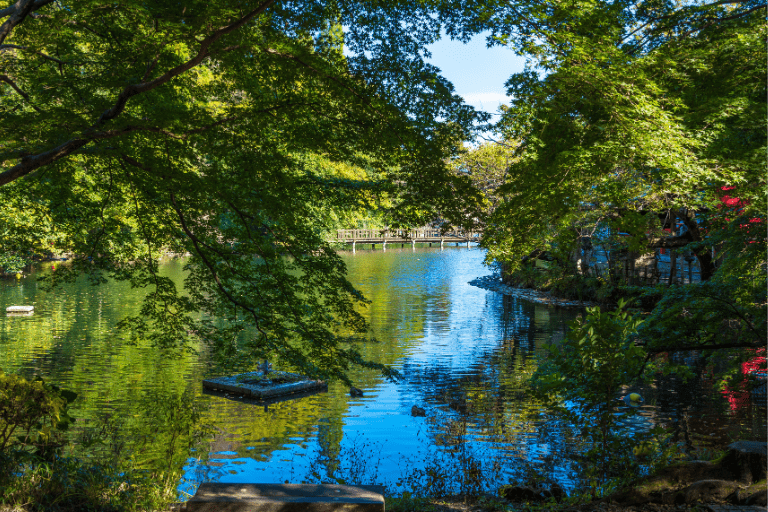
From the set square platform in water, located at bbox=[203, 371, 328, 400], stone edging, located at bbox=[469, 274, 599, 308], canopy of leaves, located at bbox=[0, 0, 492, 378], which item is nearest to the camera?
canopy of leaves, located at bbox=[0, 0, 492, 378]

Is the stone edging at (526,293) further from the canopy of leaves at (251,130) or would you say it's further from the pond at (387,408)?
the canopy of leaves at (251,130)

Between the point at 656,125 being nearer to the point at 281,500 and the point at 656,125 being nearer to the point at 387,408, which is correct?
the point at 281,500

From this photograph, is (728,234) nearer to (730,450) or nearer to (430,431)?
(730,450)

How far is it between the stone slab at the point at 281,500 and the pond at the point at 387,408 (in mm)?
3759

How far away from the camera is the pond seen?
1012cm

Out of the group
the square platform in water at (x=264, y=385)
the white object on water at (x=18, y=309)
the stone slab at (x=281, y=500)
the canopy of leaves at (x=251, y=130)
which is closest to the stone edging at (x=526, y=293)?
the square platform in water at (x=264, y=385)

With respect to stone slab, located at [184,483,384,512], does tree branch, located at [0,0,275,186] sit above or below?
above

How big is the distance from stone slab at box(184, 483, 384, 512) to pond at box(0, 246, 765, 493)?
3759 millimetres

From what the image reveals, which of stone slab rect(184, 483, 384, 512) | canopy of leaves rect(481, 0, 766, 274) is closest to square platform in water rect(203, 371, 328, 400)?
canopy of leaves rect(481, 0, 766, 274)

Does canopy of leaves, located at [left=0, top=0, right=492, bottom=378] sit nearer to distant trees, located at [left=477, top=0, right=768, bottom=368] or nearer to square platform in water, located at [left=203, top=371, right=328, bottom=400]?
distant trees, located at [left=477, top=0, right=768, bottom=368]

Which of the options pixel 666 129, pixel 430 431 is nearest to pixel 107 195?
pixel 430 431

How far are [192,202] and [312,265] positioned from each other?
194 cm

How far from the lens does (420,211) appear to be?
8.58 meters

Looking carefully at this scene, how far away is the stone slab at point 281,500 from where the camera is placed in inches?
186
